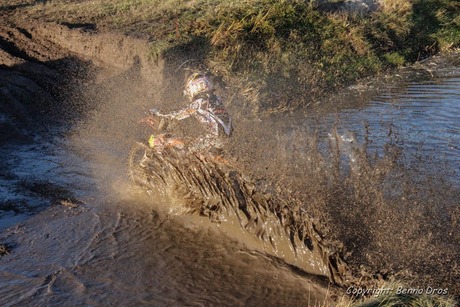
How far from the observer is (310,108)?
1412cm

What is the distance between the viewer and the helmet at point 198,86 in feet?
28.3

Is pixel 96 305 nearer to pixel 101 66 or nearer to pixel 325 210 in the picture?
pixel 325 210

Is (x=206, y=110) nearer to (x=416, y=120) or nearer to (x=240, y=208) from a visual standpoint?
(x=240, y=208)

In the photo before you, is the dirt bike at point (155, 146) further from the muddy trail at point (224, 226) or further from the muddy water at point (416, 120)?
the muddy water at point (416, 120)

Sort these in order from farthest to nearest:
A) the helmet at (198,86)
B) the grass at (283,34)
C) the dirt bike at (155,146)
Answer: the grass at (283,34) → the helmet at (198,86) → the dirt bike at (155,146)

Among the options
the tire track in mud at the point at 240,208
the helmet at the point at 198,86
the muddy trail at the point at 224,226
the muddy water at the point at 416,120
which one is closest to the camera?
the muddy trail at the point at 224,226

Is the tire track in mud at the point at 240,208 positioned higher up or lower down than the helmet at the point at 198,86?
lower down

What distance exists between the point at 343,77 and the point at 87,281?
1172 centimetres

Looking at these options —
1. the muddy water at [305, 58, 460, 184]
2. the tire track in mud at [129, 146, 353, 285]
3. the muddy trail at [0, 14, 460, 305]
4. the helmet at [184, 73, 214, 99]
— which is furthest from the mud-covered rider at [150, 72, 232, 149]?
the muddy water at [305, 58, 460, 184]

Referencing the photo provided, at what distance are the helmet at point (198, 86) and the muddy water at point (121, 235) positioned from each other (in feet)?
5.59

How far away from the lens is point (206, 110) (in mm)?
8578

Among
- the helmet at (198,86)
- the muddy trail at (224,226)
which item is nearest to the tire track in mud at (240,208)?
the muddy trail at (224,226)

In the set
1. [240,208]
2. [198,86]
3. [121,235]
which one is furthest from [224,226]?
[198,86]

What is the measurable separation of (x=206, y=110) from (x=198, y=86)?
397 mm
